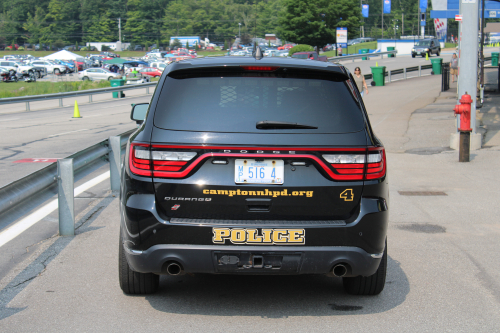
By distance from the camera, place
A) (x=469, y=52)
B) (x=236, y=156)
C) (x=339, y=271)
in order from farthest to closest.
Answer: (x=469, y=52) → (x=339, y=271) → (x=236, y=156)

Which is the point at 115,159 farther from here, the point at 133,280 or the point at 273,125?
the point at 273,125

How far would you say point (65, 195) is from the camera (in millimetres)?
6484

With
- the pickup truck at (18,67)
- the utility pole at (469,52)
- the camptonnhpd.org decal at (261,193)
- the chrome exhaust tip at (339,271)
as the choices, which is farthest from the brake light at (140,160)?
the pickup truck at (18,67)

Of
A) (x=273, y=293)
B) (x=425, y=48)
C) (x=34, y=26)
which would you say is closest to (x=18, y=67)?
(x=425, y=48)

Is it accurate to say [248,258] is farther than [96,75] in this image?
No

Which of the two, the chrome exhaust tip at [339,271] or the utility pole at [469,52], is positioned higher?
the utility pole at [469,52]

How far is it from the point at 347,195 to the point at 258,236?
66cm

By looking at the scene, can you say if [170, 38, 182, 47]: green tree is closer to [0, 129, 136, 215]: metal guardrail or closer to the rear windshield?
[0, 129, 136, 215]: metal guardrail

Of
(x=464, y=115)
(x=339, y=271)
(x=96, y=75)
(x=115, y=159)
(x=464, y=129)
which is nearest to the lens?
(x=339, y=271)

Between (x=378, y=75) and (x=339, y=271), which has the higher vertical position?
(x=378, y=75)

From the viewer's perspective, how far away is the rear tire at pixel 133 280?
461 centimetres

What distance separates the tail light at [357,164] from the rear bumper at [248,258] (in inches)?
19.4

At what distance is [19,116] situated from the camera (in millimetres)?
24984

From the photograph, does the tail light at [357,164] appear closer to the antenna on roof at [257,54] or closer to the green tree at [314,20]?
the antenna on roof at [257,54]
